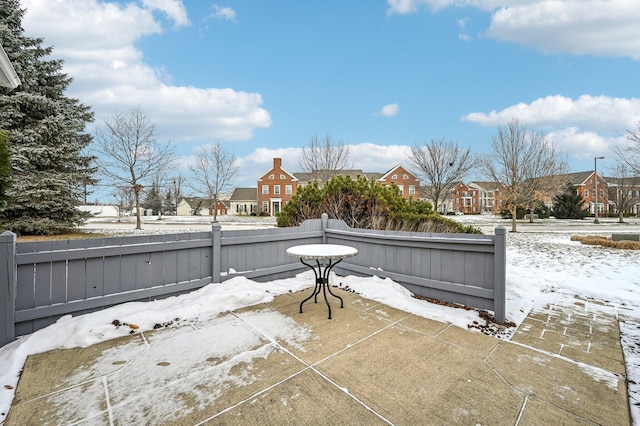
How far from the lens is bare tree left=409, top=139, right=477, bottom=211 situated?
19.0m

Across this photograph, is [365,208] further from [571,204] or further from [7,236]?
[571,204]

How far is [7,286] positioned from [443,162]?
20.4 meters

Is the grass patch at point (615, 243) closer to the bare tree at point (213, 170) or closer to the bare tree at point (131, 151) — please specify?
the bare tree at point (131, 151)

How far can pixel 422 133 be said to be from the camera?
1942 centimetres

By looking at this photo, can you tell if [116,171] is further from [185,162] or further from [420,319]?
[420,319]

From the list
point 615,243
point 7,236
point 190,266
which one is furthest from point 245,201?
point 7,236

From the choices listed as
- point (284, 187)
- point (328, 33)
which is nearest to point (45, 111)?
point (328, 33)

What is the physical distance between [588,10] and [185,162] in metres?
27.0

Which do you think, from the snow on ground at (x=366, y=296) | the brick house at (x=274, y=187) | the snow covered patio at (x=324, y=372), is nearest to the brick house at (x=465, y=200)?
the brick house at (x=274, y=187)

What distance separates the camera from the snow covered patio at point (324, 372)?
177 cm

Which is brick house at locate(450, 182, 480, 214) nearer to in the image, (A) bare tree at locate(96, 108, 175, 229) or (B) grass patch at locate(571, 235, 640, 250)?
(B) grass patch at locate(571, 235, 640, 250)

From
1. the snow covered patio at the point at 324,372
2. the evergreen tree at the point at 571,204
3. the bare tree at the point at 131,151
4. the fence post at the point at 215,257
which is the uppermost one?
the bare tree at the point at 131,151

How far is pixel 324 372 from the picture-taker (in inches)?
87.0

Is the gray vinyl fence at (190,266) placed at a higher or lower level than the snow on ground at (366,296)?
higher
